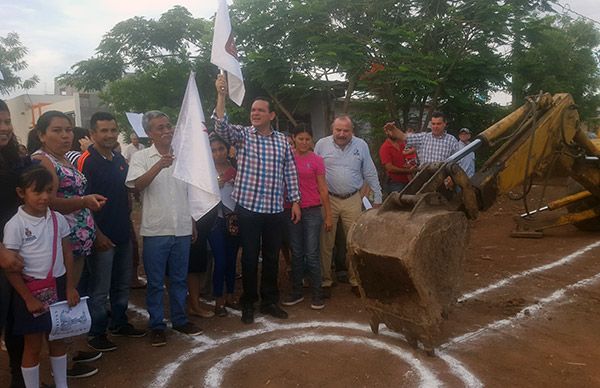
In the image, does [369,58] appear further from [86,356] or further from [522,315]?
[86,356]

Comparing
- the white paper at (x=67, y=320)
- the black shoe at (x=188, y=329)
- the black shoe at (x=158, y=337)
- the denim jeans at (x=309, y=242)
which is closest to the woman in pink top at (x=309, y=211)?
the denim jeans at (x=309, y=242)

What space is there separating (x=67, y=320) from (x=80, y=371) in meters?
0.78

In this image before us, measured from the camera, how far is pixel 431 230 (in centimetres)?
354

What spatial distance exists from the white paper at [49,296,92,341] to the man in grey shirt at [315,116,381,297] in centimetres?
282

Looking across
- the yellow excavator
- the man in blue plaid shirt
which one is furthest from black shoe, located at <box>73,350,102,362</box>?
the yellow excavator

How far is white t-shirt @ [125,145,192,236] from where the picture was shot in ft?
14.5

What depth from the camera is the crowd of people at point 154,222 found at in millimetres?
3369

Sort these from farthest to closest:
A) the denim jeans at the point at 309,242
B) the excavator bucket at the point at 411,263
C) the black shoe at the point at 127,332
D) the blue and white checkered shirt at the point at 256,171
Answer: the denim jeans at the point at 309,242
the blue and white checkered shirt at the point at 256,171
the black shoe at the point at 127,332
the excavator bucket at the point at 411,263

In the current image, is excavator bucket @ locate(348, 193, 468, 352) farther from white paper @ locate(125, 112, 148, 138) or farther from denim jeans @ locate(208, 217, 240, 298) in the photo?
white paper @ locate(125, 112, 148, 138)

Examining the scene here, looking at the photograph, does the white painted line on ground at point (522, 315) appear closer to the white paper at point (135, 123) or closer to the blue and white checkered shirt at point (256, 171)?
the blue and white checkered shirt at point (256, 171)

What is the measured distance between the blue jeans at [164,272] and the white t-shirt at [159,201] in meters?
0.09

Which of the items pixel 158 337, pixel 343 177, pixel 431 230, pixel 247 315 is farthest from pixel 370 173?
pixel 158 337

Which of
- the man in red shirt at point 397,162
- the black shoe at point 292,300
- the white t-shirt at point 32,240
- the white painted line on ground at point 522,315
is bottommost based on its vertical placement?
the white painted line on ground at point 522,315

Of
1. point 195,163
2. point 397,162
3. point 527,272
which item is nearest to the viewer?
point 195,163
